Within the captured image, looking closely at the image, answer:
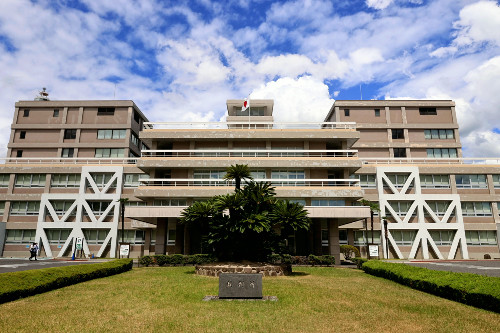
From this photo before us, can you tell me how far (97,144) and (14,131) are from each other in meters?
14.2

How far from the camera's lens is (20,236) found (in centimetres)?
4778

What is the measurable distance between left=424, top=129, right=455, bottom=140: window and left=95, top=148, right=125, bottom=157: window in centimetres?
4953

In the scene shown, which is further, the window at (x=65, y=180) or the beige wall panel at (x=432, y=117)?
the beige wall panel at (x=432, y=117)

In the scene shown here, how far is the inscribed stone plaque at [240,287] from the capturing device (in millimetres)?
14484

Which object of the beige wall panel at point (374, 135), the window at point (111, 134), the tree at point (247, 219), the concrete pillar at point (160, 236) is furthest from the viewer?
the beige wall panel at point (374, 135)

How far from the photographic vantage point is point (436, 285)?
1636 cm

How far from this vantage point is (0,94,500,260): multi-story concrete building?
129ft

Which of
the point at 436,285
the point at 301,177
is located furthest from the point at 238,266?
the point at 301,177

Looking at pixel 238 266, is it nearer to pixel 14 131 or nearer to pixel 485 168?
pixel 485 168

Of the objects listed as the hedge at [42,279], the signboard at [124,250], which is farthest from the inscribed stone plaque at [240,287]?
the signboard at [124,250]

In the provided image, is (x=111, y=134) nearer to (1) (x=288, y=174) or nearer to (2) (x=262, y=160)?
(2) (x=262, y=160)

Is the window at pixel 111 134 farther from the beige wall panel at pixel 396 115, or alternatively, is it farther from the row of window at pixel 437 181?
the beige wall panel at pixel 396 115

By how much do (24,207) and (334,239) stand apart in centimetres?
4197

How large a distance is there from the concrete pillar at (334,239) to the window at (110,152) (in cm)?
3554
